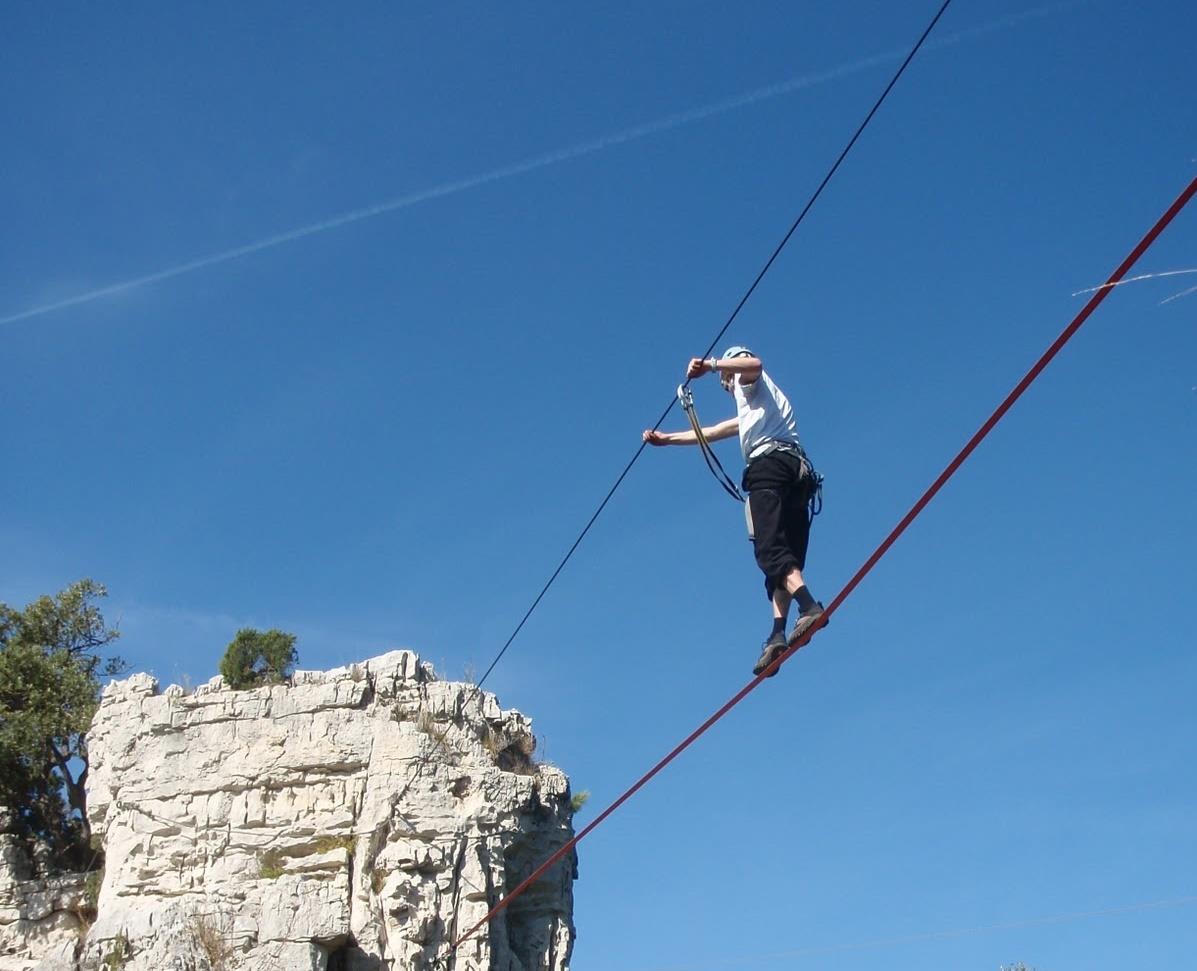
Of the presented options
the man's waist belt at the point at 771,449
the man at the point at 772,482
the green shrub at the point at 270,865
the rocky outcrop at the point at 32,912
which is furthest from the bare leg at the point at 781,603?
the rocky outcrop at the point at 32,912

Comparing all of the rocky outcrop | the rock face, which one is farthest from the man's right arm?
the rocky outcrop

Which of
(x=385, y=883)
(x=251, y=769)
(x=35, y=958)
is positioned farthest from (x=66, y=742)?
(x=385, y=883)

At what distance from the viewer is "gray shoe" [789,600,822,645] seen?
8852 mm

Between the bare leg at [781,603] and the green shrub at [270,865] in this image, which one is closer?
the bare leg at [781,603]

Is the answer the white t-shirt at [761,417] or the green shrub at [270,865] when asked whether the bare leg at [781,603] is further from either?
the green shrub at [270,865]

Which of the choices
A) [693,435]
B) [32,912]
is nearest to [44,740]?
[32,912]

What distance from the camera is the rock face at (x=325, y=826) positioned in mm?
16250

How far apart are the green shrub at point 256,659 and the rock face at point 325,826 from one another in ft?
1.35

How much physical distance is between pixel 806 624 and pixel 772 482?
959 millimetres

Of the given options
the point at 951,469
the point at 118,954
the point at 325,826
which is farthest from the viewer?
the point at 325,826

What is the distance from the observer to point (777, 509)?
30.2ft

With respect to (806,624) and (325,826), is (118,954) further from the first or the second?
(806,624)

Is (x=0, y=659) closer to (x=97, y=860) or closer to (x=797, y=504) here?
(x=97, y=860)

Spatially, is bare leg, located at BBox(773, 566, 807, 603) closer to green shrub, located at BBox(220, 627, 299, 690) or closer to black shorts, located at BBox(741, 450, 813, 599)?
black shorts, located at BBox(741, 450, 813, 599)
